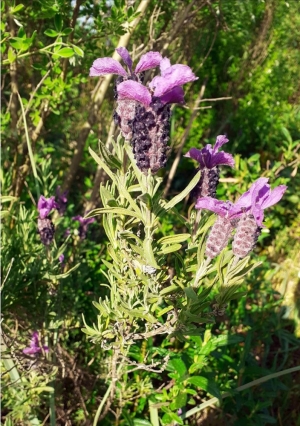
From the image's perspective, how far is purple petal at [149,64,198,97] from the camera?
2.02 feet

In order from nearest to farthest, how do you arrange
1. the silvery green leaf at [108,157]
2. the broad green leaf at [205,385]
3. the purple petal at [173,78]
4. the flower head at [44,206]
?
the purple petal at [173,78] → the silvery green leaf at [108,157] → the broad green leaf at [205,385] → the flower head at [44,206]

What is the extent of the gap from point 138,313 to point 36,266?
52 centimetres

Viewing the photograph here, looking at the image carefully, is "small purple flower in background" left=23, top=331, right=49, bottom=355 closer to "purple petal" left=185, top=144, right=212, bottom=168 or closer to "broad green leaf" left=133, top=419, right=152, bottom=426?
"broad green leaf" left=133, top=419, right=152, bottom=426

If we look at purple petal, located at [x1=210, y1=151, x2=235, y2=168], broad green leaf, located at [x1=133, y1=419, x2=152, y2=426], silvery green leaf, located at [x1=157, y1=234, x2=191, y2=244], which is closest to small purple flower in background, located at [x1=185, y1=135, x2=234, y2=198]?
purple petal, located at [x1=210, y1=151, x2=235, y2=168]

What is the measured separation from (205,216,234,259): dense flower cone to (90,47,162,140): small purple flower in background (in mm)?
208

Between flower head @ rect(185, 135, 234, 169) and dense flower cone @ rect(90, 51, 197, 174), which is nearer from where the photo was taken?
dense flower cone @ rect(90, 51, 197, 174)

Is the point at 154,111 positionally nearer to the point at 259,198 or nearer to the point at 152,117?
the point at 152,117

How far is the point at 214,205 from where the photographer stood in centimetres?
71

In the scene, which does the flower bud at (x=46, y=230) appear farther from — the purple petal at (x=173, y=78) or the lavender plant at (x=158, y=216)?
the purple petal at (x=173, y=78)

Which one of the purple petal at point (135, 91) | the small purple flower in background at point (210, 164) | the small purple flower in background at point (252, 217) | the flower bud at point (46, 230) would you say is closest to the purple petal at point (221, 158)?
the small purple flower in background at point (210, 164)

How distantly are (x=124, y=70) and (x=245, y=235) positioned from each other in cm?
33

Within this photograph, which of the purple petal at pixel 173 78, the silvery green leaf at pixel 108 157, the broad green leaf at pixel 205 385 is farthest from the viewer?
the broad green leaf at pixel 205 385

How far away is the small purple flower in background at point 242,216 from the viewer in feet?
2.31

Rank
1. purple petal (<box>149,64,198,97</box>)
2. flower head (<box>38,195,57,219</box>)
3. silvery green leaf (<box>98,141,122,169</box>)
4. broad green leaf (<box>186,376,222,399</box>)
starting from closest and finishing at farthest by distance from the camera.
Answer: purple petal (<box>149,64,198,97</box>)
silvery green leaf (<box>98,141,122,169</box>)
broad green leaf (<box>186,376,222,399</box>)
flower head (<box>38,195,57,219</box>)
